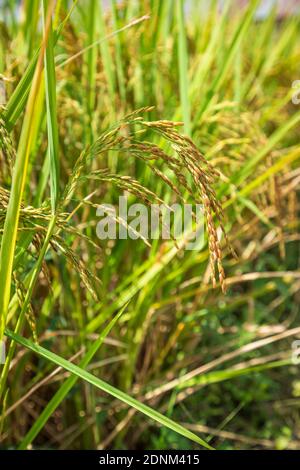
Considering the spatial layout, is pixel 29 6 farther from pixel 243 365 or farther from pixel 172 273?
pixel 243 365

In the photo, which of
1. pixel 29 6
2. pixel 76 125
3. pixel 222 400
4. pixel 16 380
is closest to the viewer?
pixel 16 380

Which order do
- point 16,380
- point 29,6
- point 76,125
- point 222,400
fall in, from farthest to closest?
point 222,400
point 76,125
point 29,6
point 16,380

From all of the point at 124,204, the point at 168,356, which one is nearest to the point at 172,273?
the point at 124,204

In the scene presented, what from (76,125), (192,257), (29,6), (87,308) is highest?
(29,6)

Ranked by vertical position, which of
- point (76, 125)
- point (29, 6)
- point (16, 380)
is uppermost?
point (29, 6)

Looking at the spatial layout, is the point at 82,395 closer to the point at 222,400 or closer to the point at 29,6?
the point at 222,400

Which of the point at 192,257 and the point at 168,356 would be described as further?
the point at 168,356

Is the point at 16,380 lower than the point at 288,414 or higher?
higher

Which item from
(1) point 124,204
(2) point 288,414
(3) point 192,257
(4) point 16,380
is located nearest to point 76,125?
(1) point 124,204

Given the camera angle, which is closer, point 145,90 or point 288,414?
point 145,90
